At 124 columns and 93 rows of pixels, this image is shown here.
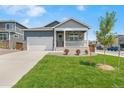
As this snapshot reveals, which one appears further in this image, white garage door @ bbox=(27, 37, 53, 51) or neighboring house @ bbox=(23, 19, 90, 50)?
white garage door @ bbox=(27, 37, 53, 51)

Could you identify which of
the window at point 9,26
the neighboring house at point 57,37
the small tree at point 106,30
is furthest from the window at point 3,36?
the small tree at point 106,30

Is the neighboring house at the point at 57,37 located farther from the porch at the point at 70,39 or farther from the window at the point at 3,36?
the window at the point at 3,36

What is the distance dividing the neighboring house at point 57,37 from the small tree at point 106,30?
17.8 meters

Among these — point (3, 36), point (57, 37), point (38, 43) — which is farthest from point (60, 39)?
point (3, 36)

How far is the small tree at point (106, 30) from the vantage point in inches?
516

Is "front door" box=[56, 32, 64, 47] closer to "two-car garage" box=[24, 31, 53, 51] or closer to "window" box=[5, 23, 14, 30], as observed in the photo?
"two-car garage" box=[24, 31, 53, 51]

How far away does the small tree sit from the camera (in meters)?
13.1

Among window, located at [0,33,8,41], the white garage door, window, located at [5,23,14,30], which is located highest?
window, located at [5,23,14,30]

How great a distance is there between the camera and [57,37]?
33.3 meters

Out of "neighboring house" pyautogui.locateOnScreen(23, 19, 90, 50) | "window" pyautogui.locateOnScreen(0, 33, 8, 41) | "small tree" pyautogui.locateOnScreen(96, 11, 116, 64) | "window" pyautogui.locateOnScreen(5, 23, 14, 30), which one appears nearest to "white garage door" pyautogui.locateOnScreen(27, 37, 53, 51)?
"neighboring house" pyautogui.locateOnScreen(23, 19, 90, 50)

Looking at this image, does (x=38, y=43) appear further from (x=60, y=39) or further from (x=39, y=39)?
(x=60, y=39)
